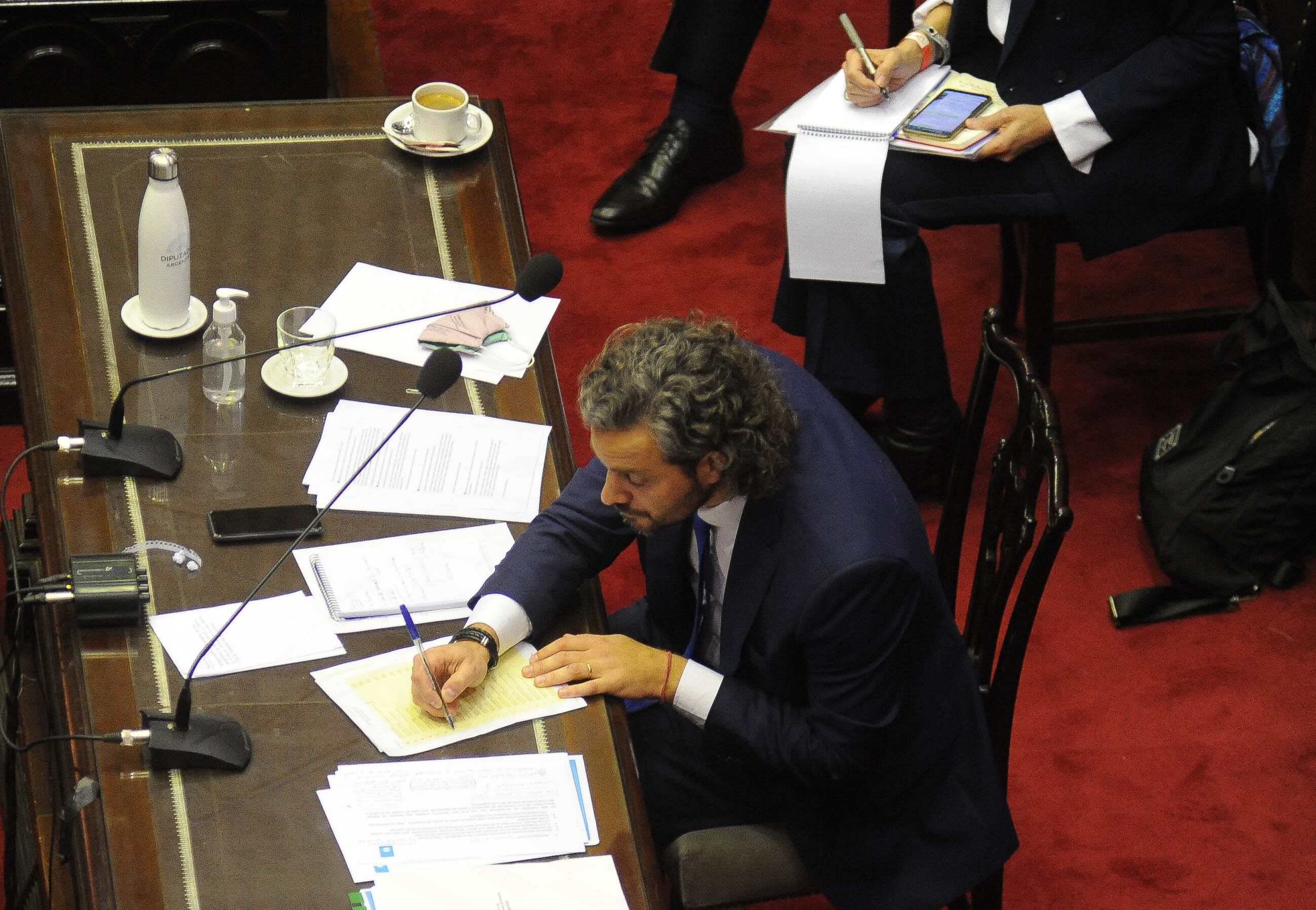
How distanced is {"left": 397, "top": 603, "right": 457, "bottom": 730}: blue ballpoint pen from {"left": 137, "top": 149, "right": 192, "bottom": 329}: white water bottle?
60cm

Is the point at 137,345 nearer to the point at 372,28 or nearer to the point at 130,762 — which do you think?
the point at 130,762

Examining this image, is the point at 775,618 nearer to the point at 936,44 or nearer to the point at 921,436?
the point at 921,436

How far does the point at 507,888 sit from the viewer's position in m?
1.62

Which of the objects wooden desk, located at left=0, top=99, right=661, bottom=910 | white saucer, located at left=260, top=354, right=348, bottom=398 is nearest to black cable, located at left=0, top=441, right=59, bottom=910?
wooden desk, located at left=0, top=99, right=661, bottom=910

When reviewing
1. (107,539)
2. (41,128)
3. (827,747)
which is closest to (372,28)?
(41,128)

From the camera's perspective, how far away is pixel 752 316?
3643 mm

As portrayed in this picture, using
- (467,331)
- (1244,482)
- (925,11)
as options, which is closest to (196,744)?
(467,331)

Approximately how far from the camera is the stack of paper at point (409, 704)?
1.77 m

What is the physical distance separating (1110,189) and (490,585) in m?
1.57

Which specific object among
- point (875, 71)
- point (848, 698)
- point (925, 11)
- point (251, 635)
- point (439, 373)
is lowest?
point (848, 698)

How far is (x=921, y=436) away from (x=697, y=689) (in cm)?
129

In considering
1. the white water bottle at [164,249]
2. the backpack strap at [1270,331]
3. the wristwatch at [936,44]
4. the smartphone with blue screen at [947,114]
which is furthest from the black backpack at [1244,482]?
the white water bottle at [164,249]

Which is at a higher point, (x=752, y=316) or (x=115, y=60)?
(x=115, y=60)

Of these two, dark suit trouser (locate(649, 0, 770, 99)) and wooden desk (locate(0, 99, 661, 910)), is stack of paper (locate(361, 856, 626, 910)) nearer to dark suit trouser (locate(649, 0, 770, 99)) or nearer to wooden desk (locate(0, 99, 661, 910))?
wooden desk (locate(0, 99, 661, 910))
